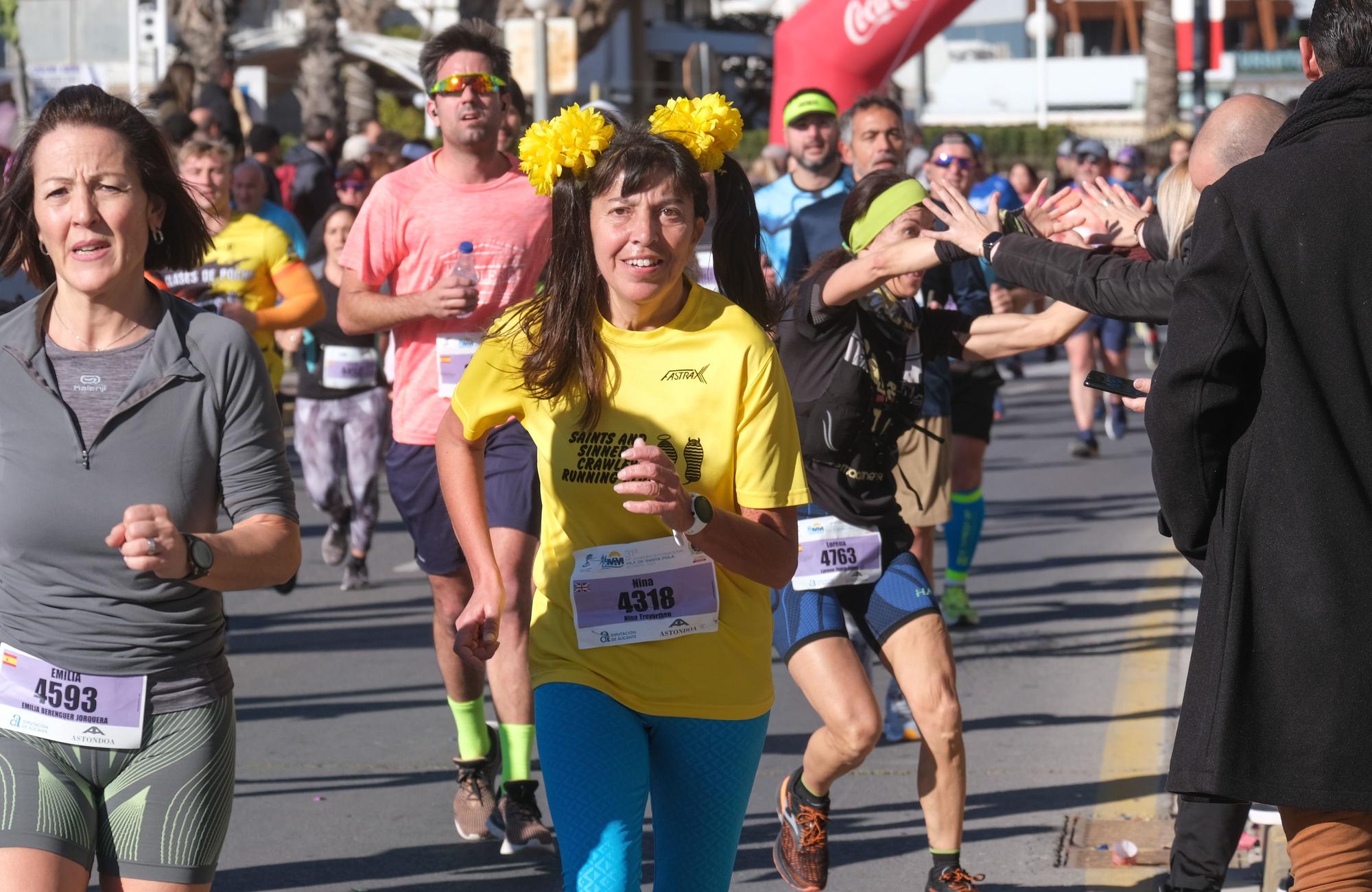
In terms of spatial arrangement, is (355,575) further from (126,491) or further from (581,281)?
(126,491)

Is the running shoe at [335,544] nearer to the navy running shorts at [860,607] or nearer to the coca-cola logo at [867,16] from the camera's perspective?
the navy running shorts at [860,607]

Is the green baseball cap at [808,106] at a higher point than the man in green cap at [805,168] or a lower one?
higher

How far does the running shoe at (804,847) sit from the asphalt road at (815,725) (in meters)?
0.20

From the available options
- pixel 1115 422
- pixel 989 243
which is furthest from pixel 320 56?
pixel 989 243

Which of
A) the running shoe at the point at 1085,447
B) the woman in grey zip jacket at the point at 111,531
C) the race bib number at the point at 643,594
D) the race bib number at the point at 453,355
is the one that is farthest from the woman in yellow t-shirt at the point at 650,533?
the running shoe at the point at 1085,447

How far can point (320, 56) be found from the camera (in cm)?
2664

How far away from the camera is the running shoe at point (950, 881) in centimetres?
488

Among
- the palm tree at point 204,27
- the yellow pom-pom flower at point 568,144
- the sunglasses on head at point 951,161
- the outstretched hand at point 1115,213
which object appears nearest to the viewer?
the yellow pom-pom flower at point 568,144

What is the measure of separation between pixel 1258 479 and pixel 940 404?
4763 millimetres

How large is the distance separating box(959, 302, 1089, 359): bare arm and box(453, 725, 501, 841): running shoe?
1902 mm

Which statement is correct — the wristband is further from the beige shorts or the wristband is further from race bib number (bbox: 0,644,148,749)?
the beige shorts

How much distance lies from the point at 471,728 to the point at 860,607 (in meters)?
1.37

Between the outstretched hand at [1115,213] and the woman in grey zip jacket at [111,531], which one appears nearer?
the woman in grey zip jacket at [111,531]

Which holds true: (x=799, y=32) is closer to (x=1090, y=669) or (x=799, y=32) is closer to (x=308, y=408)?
(x=308, y=408)
